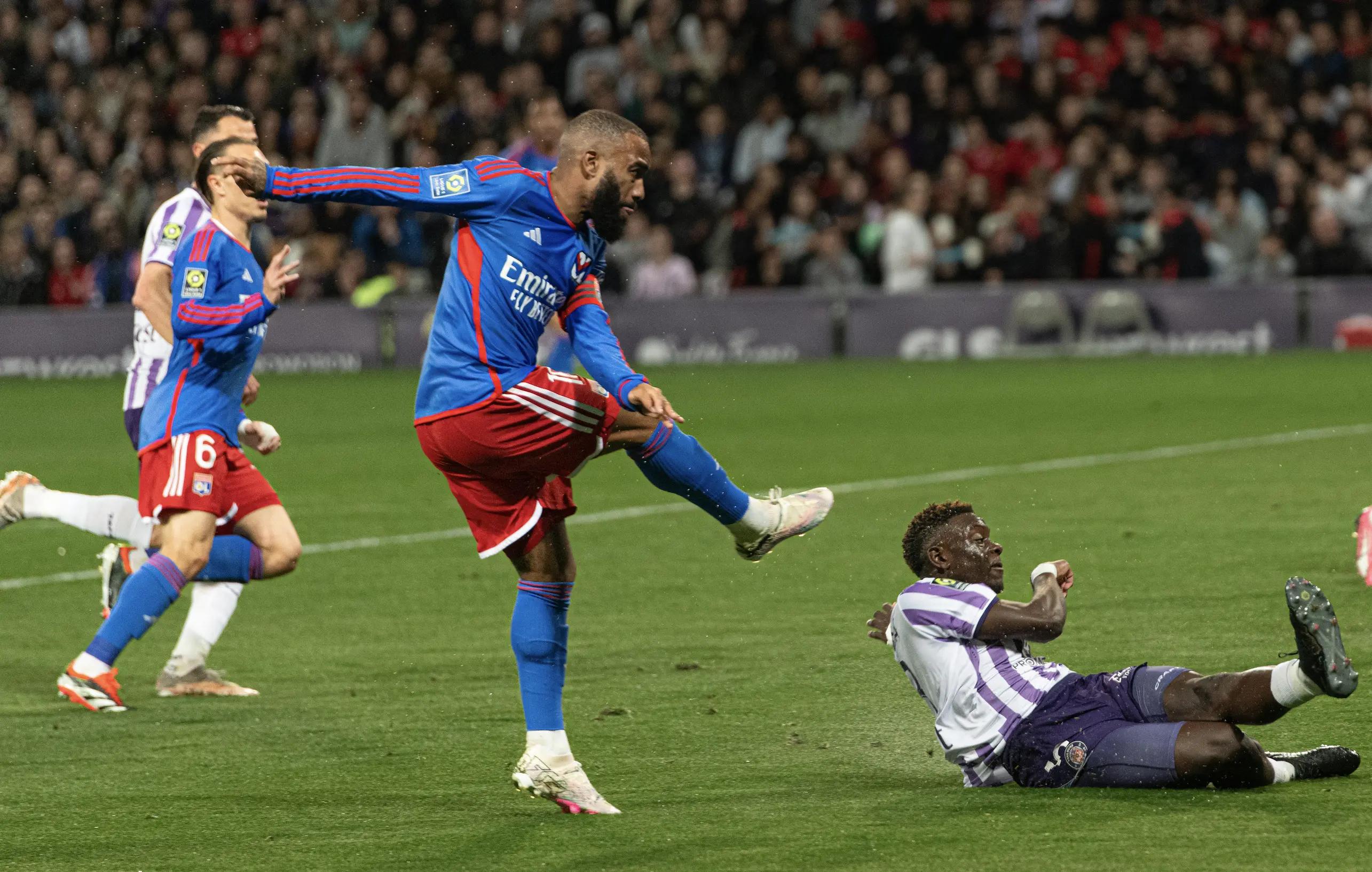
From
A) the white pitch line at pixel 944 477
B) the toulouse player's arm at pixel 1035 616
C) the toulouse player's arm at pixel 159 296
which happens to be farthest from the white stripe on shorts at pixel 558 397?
the white pitch line at pixel 944 477

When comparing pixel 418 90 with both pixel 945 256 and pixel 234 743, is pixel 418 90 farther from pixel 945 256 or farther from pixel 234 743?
Result: pixel 234 743

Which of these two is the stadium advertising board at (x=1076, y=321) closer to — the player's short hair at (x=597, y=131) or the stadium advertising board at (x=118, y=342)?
the stadium advertising board at (x=118, y=342)

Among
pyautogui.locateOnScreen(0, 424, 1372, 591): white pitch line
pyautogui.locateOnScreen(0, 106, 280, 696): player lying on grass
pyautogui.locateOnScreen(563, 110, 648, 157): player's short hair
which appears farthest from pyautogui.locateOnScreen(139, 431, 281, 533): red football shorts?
pyautogui.locateOnScreen(0, 424, 1372, 591): white pitch line

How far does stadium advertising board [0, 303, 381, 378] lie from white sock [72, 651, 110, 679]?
1480 centimetres

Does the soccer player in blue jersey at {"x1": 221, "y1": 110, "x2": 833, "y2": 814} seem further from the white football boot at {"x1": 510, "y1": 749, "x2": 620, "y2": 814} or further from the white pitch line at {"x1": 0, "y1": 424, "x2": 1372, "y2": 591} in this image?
the white pitch line at {"x1": 0, "y1": 424, "x2": 1372, "y2": 591}

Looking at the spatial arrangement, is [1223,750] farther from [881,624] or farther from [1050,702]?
[881,624]

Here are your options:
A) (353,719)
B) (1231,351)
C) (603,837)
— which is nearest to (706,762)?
(603,837)

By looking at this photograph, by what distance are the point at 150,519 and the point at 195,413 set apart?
467mm

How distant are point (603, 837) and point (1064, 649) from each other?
8.71 ft

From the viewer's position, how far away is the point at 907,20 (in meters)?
23.1

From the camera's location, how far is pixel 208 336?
6.79 metres

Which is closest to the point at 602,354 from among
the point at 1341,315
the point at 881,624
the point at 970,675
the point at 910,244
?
the point at 881,624

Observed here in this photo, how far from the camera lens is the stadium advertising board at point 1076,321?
67.0ft

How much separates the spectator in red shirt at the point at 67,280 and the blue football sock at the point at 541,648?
18522 millimetres
